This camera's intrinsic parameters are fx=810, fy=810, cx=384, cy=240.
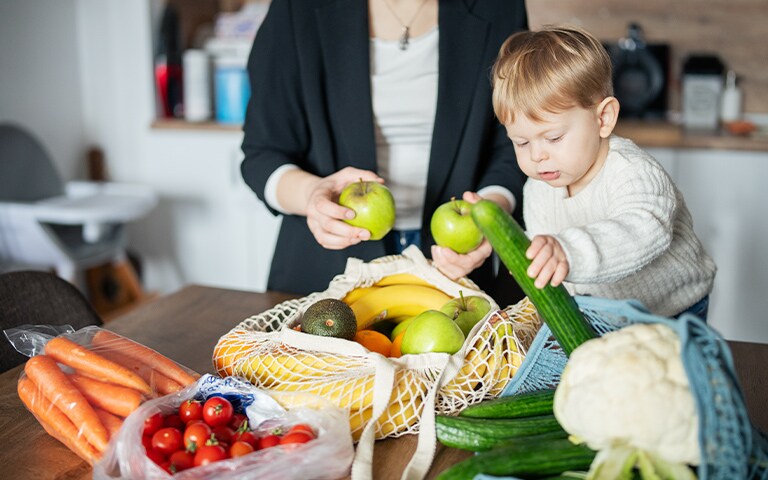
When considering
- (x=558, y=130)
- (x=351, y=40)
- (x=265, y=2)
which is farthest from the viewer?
(x=265, y=2)

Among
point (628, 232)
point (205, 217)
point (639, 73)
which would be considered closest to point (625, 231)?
point (628, 232)

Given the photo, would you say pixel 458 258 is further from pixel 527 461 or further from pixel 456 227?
pixel 527 461

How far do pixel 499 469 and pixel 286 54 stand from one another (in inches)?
39.1

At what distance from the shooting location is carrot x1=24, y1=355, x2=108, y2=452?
917 millimetres

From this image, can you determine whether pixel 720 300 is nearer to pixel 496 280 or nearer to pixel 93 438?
pixel 496 280

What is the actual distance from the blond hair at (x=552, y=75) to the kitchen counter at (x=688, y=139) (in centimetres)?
165

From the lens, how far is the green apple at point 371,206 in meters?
1.28

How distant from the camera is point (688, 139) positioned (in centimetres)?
273

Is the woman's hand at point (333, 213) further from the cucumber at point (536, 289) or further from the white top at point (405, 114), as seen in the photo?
the cucumber at point (536, 289)

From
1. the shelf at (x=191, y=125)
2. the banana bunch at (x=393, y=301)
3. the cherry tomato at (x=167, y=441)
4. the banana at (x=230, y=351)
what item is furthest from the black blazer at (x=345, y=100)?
the shelf at (x=191, y=125)

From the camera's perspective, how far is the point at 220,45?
129 inches

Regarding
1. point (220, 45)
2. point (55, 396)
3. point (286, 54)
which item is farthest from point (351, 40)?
point (220, 45)

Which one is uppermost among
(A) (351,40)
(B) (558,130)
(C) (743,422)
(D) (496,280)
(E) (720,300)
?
(A) (351,40)

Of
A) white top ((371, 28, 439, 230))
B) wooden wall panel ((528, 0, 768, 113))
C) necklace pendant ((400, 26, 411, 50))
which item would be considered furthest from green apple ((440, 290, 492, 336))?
wooden wall panel ((528, 0, 768, 113))
